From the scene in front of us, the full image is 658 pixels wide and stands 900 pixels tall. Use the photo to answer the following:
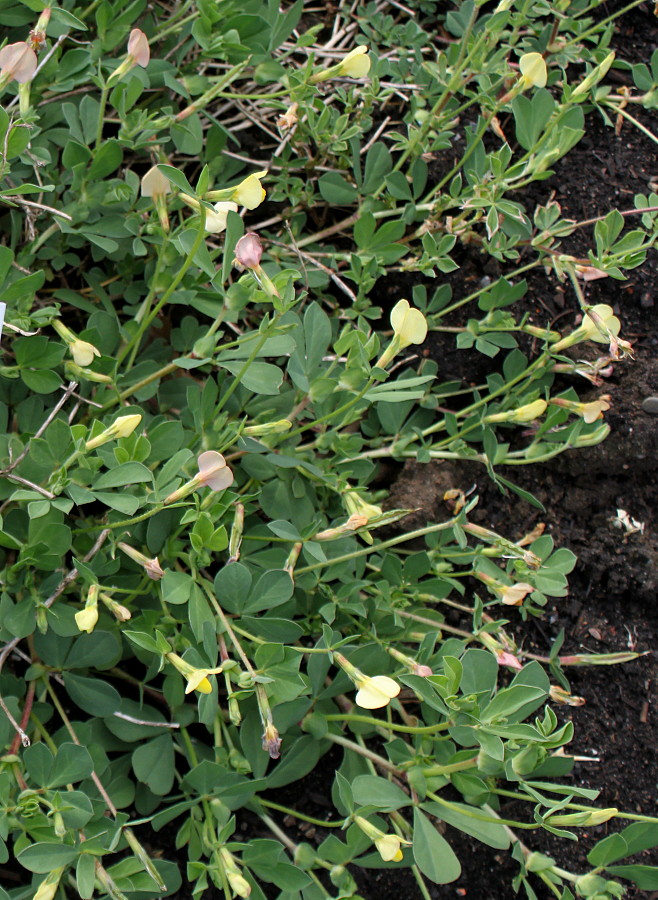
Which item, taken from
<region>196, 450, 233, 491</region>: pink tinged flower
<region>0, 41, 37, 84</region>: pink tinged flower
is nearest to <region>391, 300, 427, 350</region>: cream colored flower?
<region>196, 450, 233, 491</region>: pink tinged flower

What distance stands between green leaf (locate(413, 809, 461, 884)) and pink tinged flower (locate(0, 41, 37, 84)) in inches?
47.5

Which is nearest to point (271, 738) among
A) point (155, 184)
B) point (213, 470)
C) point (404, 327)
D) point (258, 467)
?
point (213, 470)

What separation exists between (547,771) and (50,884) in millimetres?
683

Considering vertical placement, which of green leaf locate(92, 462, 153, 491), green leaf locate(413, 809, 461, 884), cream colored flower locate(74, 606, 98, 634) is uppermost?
green leaf locate(92, 462, 153, 491)

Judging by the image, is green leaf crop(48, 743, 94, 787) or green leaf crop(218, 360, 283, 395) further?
green leaf crop(218, 360, 283, 395)

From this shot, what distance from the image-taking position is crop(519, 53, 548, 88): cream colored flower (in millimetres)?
1415

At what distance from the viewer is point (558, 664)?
1501 mm

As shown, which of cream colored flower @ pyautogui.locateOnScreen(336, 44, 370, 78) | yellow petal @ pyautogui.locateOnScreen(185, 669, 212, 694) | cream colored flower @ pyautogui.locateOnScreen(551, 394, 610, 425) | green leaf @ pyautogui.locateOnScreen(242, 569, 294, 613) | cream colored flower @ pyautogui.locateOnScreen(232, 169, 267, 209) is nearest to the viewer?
yellow petal @ pyautogui.locateOnScreen(185, 669, 212, 694)

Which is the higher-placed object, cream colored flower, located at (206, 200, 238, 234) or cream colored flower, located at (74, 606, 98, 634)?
cream colored flower, located at (206, 200, 238, 234)

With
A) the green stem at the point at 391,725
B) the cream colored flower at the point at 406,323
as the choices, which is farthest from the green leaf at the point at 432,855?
the cream colored flower at the point at 406,323

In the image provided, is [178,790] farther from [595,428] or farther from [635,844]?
[595,428]

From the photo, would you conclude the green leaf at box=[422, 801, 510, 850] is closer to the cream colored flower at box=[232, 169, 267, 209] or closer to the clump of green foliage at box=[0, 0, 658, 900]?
the clump of green foliage at box=[0, 0, 658, 900]

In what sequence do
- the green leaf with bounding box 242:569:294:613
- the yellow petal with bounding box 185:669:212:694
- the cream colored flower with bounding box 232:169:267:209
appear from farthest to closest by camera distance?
1. the green leaf with bounding box 242:569:294:613
2. the cream colored flower with bounding box 232:169:267:209
3. the yellow petal with bounding box 185:669:212:694

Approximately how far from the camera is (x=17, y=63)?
119 cm
